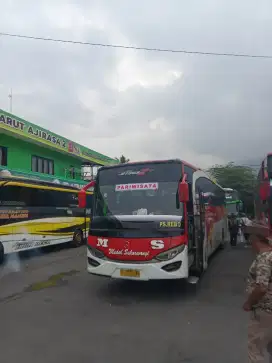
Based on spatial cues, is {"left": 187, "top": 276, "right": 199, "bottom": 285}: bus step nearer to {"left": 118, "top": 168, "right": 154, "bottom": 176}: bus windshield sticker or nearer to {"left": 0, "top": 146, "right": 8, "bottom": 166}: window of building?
{"left": 118, "top": 168, "right": 154, "bottom": 176}: bus windshield sticker

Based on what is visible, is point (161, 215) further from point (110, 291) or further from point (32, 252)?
point (32, 252)

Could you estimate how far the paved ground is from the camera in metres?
4.66

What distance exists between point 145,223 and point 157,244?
0.49m

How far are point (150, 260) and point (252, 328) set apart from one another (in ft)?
12.3

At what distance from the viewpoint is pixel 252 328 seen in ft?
11.6

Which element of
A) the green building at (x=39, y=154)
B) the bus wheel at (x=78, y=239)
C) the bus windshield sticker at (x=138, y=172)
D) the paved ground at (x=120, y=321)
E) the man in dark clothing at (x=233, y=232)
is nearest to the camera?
the paved ground at (x=120, y=321)

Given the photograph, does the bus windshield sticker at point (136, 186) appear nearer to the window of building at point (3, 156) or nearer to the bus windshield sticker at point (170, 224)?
the bus windshield sticker at point (170, 224)

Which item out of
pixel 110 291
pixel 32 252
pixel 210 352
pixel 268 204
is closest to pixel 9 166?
pixel 32 252

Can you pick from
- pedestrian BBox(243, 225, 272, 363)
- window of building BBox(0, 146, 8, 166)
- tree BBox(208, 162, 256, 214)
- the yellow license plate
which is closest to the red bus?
the yellow license plate

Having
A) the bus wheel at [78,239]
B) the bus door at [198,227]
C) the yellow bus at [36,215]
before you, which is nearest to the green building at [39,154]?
the yellow bus at [36,215]

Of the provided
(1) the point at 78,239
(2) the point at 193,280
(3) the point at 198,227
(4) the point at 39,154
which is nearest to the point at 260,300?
(2) the point at 193,280

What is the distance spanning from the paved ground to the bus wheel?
27.4ft

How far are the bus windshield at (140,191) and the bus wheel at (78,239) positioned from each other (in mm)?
10650

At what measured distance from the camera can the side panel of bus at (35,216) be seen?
13.0 metres
